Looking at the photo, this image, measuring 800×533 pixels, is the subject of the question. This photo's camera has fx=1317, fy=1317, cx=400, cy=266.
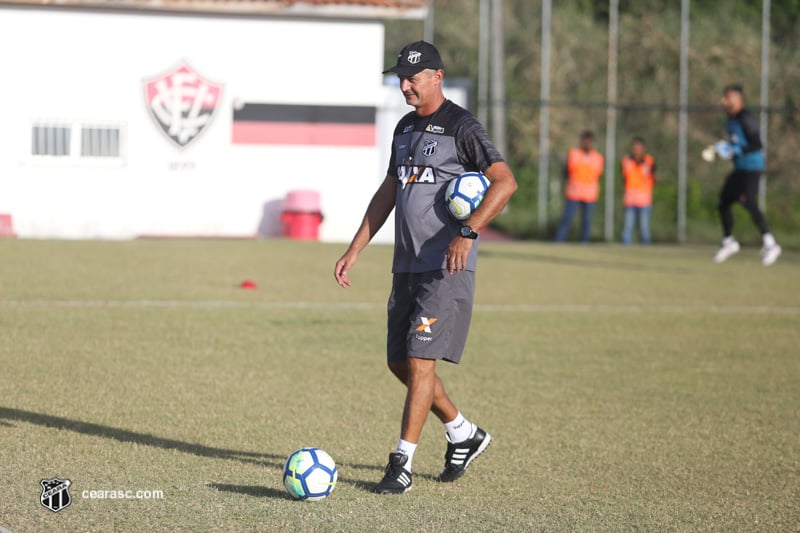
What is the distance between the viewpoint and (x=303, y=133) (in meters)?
26.2

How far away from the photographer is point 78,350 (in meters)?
10.7

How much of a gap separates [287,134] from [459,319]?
20014mm

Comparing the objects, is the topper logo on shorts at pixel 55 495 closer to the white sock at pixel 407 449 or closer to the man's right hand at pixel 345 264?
the white sock at pixel 407 449

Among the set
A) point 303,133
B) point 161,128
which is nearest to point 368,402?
point 161,128

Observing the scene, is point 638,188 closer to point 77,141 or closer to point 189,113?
point 189,113

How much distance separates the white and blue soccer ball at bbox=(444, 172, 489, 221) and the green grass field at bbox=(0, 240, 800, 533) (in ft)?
4.48

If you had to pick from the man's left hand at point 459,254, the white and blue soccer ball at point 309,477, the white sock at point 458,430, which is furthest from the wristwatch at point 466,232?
the white and blue soccer ball at point 309,477

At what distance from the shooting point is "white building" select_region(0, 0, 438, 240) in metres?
25.1

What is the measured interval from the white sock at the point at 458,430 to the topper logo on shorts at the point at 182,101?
1971cm

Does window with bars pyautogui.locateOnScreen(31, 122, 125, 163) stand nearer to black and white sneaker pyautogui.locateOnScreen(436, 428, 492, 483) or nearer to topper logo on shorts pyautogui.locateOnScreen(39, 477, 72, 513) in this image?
black and white sneaker pyautogui.locateOnScreen(436, 428, 492, 483)

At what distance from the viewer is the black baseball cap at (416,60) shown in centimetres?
632

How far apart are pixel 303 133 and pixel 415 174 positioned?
65.3ft

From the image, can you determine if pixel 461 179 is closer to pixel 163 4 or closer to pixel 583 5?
pixel 163 4

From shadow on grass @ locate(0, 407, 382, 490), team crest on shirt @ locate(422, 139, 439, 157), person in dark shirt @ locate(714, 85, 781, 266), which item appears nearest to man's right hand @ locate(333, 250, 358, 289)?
team crest on shirt @ locate(422, 139, 439, 157)
